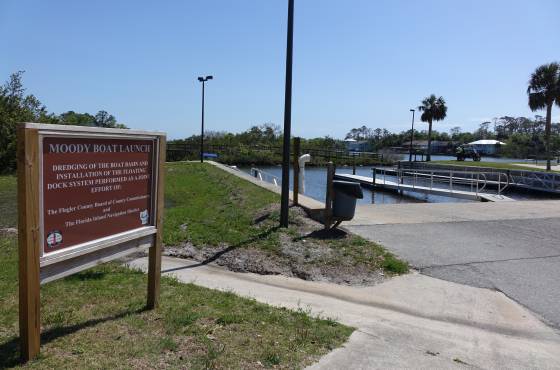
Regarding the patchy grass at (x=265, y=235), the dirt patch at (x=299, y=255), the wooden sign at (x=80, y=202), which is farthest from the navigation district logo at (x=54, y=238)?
the patchy grass at (x=265, y=235)

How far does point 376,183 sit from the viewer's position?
104 feet

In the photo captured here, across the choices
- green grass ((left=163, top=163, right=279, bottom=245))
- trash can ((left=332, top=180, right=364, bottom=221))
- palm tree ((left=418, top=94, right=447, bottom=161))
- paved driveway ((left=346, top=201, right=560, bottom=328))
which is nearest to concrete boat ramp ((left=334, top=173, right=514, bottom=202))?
paved driveway ((left=346, top=201, right=560, bottom=328))

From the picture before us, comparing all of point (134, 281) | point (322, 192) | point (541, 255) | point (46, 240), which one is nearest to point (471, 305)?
→ point (541, 255)

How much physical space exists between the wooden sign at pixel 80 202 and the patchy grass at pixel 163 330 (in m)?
0.29

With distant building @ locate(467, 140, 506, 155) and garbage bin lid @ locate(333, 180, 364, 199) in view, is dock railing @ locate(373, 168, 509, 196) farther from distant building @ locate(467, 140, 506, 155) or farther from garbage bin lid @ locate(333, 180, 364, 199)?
distant building @ locate(467, 140, 506, 155)

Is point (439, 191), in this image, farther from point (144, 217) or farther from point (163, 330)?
point (163, 330)

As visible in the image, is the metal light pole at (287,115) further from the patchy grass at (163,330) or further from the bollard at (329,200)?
the patchy grass at (163,330)

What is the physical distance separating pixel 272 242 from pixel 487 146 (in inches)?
4170

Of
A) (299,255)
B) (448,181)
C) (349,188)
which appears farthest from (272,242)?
(448,181)

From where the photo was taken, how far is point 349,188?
27.9 feet

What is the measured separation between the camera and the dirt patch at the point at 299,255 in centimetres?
672

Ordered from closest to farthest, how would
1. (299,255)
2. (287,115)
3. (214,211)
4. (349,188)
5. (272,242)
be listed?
(299,255)
(272,242)
(349,188)
(287,115)
(214,211)

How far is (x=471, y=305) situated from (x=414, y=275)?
118 cm

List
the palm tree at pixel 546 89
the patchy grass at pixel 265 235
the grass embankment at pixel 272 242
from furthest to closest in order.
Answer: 1. the palm tree at pixel 546 89
2. the patchy grass at pixel 265 235
3. the grass embankment at pixel 272 242
